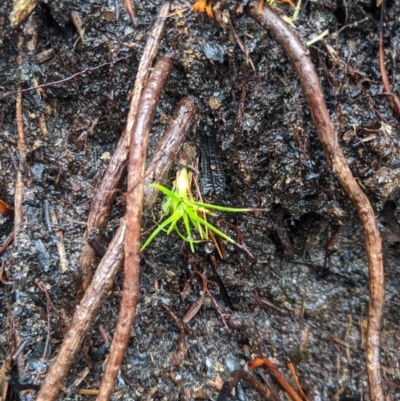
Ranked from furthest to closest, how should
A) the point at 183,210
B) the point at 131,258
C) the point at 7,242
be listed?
the point at 7,242
the point at 183,210
the point at 131,258

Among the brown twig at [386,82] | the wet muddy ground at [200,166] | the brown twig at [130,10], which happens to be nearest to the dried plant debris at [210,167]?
the wet muddy ground at [200,166]

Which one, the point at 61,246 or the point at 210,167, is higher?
the point at 210,167

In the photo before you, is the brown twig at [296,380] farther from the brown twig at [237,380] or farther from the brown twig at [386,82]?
the brown twig at [386,82]

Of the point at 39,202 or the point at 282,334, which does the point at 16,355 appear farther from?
the point at 282,334

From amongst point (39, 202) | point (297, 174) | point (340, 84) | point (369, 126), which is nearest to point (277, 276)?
point (297, 174)

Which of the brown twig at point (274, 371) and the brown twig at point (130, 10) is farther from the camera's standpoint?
the brown twig at point (274, 371)

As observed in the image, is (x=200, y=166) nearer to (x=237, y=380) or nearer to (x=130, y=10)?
(x=130, y=10)

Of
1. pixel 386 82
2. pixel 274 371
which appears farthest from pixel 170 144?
pixel 274 371
